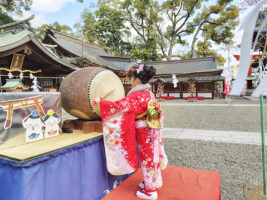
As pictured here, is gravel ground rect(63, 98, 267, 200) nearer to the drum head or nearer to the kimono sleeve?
the kimono sleeve

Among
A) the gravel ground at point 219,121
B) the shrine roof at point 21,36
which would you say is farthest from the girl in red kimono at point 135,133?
the shrine roof at point 21,36

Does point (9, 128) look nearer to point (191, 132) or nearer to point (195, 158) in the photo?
point (195, 158)

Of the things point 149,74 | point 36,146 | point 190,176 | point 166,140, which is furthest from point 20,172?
point 166,140

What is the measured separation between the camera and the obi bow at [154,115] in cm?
179

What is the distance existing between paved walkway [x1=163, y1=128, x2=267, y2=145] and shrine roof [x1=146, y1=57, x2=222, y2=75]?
1522 cm

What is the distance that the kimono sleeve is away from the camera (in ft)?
5.94

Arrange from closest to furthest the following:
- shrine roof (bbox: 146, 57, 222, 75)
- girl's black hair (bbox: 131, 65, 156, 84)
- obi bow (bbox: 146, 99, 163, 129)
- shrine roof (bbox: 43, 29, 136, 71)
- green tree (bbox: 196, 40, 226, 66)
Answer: obi bow (bbox: 146, 99, 163, 129) → girl's black hair (bbox: 131, 65, 156, 84) → shrine roof (bbox: 43, 29, 136, 71) → shrine roof (bbox: 146, 57, 222, 75) → green tree (bbox: 196, 40, 226, 66)

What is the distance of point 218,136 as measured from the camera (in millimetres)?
4844

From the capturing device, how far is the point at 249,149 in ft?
12.3

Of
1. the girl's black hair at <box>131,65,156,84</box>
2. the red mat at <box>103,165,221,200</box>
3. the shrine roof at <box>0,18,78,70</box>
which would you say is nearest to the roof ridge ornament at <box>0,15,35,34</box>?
the shrine roof at <box>0,18,78,70</box>

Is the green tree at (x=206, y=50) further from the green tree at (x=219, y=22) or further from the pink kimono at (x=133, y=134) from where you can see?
the pink kimono at (x=133, y=134)

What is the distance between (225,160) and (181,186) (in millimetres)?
1661

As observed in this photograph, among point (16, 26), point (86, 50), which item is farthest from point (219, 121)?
point (86, 50)

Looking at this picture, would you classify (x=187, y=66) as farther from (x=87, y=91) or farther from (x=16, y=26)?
(x=87, y=91)
